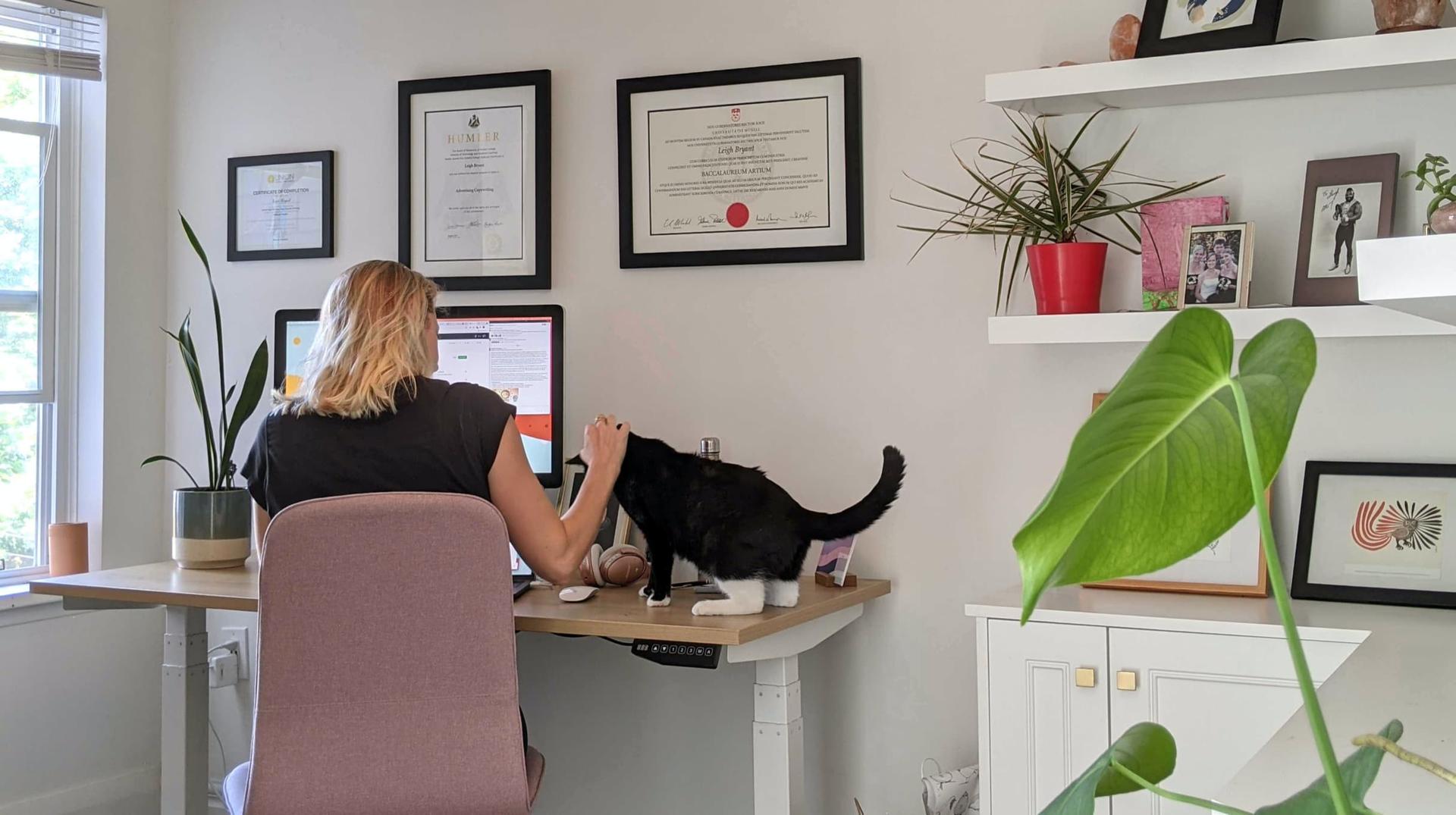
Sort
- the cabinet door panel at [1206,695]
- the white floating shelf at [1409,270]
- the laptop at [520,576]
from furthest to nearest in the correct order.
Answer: the laptop at [520,576] → the cabinet door panel at [1206,695] → the white floating shelf at [1409,270]

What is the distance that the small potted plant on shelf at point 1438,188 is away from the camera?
1763 millimetres

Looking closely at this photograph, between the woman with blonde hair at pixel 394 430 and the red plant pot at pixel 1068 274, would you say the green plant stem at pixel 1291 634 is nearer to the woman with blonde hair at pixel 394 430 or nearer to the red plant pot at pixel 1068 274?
the woman with blonde hair at pixel 394 430

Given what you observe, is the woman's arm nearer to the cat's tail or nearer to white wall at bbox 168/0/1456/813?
the cat's tail

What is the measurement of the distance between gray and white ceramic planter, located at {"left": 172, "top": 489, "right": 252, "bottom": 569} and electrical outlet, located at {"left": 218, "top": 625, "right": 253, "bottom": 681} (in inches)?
22.9

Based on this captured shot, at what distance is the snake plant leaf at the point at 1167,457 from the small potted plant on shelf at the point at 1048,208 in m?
1.78

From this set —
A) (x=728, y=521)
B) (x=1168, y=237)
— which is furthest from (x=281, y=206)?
(x=1168, y=237)

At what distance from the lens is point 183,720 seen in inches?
99.2

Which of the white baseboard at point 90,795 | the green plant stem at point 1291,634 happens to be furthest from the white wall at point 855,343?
the green plant stem at point 1291,634

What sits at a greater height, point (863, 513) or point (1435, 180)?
point (1435, 180)

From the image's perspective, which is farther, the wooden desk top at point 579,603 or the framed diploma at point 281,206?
the framed diploma at point 281,206

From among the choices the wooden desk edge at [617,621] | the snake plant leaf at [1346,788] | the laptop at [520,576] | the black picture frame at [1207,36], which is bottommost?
the wooden desk edge at [617,621]

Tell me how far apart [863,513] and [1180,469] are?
5.63 ft

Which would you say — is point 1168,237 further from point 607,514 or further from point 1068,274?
point 607,514

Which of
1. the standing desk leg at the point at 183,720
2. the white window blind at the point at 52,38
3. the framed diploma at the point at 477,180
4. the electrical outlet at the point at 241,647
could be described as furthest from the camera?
the electrical outlet at the point at 241,647
